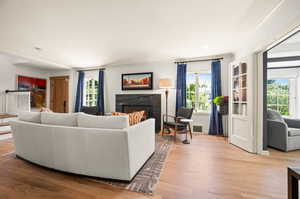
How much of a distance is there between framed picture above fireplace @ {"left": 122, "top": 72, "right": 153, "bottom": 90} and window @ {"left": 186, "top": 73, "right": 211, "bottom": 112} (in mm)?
1327

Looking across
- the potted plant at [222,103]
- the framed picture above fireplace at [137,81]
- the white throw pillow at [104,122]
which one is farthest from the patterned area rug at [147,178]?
the framed picture above fireplace at [137,81]

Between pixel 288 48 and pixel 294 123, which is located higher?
pixel 288 48

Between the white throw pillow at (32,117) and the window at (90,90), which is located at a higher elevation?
the window at (90,90)

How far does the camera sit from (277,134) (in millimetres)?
2717

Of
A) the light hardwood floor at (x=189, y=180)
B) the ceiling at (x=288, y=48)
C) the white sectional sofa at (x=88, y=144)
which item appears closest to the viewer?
the light hardwood floor at (x=189, y=180)

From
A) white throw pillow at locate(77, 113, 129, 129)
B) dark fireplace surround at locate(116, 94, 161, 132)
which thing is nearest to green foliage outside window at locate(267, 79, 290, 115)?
dark fireplace surround at locate(116, 94, 161, 132)

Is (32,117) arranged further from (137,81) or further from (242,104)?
(242,104)

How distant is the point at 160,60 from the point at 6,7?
3558mm

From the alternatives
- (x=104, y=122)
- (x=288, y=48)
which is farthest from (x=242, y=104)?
(x=104, y=122)

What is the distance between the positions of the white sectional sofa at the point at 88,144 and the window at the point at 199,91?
2.80 metres

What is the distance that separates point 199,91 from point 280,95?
123 inches

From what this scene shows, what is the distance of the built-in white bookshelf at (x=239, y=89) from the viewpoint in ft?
9.14

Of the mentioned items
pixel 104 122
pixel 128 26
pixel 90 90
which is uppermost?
pixel 128 26

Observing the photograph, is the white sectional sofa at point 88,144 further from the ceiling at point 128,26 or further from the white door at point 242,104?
the white door at point 242,104
